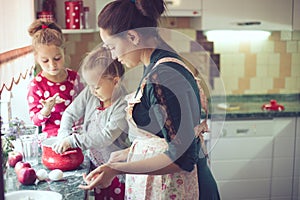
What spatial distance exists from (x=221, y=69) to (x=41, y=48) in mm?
1094

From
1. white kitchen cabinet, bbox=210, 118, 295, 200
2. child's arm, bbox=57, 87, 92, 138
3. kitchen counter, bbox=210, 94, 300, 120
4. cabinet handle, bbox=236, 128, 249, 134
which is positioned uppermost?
child's arm, bbox=57, 87, 92, 138

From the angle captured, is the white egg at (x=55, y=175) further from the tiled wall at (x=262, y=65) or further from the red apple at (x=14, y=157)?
the tiled wall at (x=262, y=65)

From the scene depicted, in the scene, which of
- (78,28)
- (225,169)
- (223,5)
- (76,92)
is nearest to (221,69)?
(223,5)

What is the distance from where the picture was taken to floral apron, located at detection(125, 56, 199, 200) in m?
0.98

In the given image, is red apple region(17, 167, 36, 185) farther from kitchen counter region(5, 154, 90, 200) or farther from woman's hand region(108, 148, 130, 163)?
woman's hand region(108, 148, 130, 163)

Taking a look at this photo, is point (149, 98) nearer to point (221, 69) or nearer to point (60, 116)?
point (60, 116)

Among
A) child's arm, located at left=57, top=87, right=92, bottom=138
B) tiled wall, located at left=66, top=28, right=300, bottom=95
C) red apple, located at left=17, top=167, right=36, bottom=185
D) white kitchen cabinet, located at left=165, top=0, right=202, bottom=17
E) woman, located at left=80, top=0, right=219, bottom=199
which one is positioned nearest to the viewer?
woman, located at left=80, top=0, right=219, bottom=199

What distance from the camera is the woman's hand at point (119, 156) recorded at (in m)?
1.07

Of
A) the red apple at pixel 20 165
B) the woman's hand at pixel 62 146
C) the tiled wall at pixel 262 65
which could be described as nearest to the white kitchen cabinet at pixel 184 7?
the tiled wall at pixel 262 65

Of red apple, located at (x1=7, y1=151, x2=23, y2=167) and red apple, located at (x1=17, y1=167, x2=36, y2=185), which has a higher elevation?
red apple, located at (x1=7, y1=151, x2=23, y2=167)

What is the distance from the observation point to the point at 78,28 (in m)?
1.64

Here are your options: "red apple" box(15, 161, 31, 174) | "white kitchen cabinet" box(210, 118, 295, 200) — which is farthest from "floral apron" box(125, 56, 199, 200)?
"white kitchen cabinet" box(210, 118, 295, 200)

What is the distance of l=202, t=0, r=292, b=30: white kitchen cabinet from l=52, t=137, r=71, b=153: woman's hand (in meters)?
0.92

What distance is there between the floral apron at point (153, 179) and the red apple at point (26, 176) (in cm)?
23
